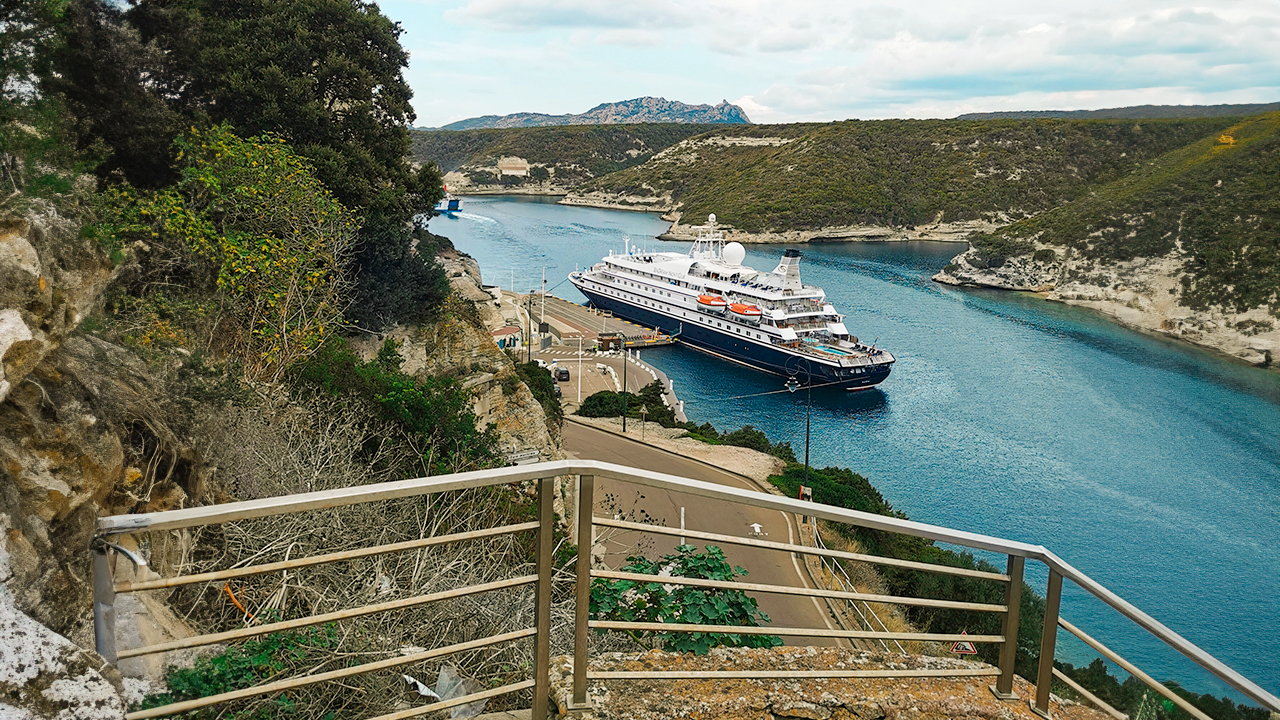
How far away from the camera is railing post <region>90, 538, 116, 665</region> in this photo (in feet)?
4.95

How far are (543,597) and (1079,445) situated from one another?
3147cm

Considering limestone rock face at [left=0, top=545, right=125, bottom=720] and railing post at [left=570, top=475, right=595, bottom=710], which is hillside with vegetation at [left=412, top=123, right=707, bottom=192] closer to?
railing post at [left=570, top=475, right=595, bottom=710]

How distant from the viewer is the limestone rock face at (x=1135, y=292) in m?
42.1

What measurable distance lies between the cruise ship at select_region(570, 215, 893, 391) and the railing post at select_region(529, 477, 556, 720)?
33.8 meters

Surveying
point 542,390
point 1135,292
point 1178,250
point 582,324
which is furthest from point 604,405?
point 1178,250

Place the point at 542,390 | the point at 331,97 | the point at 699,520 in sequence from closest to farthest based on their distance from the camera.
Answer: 1. the point at 331,97
2. the point at 699,520
3. the point at 542,390

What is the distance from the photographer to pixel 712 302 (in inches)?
1610

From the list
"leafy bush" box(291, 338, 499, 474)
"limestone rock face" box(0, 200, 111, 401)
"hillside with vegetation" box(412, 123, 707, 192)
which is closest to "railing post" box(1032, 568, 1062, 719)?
"limestone rock face" box(0, 200, 111, 401)

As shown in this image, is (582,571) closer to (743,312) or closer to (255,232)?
(255,232)

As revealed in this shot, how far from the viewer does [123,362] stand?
3.20 metres

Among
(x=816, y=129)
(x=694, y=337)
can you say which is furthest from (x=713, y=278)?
(x=816, y=129)

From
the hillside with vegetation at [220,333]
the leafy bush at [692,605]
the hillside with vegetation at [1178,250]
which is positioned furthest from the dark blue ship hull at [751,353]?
the leafy bush at [692,605]

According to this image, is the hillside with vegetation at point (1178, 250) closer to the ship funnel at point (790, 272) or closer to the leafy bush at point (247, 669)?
the ship funnel at point (790, 272)

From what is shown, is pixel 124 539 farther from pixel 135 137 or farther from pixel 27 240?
pixel 135 137
